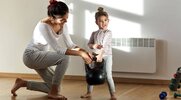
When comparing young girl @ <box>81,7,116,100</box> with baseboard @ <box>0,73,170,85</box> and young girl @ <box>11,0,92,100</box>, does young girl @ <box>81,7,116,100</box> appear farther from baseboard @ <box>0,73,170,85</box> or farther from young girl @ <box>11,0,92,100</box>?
baseboard @ <box>0,73,170,85</box>

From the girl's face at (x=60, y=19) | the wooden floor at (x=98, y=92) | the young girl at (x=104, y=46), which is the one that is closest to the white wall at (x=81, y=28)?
the wooden floor at (x=98, y=92)

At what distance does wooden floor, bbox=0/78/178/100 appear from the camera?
2987mm

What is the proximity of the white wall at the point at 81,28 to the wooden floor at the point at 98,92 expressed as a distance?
263 mm

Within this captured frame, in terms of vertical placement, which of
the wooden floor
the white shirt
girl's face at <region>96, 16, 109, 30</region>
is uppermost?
girl's face at <region>96, 16, 109, 30</region>

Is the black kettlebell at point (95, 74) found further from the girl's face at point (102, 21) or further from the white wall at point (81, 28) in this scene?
the white wall at point (81, 28)

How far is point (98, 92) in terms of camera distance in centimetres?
329

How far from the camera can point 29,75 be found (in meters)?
4.26

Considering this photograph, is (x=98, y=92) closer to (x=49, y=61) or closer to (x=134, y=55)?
(x=49, y=61)

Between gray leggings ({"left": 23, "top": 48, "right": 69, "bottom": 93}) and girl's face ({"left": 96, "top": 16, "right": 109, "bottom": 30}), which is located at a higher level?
girl's face ({"left": 96, "top": 16, "right": 109, "bottom": 30})

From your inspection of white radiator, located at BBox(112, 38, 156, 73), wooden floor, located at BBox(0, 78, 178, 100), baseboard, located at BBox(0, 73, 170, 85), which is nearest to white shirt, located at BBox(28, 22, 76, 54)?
wooden floor, located at BBox(0, 78, 178, 100)

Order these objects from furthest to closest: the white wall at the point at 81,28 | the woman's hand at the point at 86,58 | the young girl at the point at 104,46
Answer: the white wall at the point at 81,28 < the young girl at the point at 104,46 < the woman's hand at the point at 86,58

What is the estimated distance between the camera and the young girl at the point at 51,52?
2.76m

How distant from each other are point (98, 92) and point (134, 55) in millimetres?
738

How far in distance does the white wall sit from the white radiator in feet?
0.23
